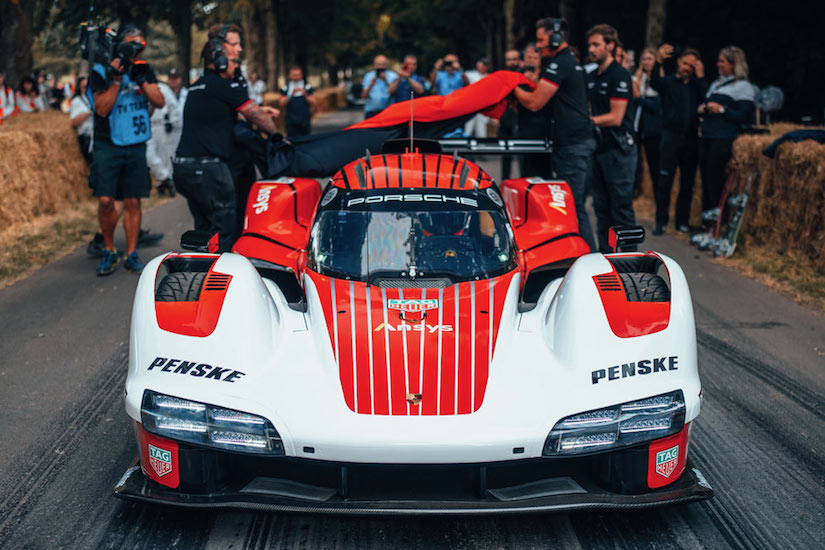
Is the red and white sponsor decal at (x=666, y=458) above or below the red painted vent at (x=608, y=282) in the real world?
below

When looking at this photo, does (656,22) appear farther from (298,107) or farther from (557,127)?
(557,127)

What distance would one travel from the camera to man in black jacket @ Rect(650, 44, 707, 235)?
10406 mm

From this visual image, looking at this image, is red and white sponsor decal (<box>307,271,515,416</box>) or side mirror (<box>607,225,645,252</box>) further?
side mirror (<box>607,225,645,252</box>)

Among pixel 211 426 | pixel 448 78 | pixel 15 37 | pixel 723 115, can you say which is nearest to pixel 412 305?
pixel 211 426

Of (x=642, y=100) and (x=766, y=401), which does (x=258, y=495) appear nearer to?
(x=766, y=401)

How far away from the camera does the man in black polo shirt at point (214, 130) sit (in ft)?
24.3

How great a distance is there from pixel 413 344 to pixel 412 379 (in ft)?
0.73

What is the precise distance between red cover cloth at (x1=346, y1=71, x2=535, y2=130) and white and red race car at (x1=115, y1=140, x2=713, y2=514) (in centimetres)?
290

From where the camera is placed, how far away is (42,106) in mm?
26359

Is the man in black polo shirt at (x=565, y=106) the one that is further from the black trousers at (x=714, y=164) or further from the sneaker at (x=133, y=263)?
Answer: the sneaker at (x=133, y=263)

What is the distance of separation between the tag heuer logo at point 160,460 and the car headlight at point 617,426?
1.51 metres

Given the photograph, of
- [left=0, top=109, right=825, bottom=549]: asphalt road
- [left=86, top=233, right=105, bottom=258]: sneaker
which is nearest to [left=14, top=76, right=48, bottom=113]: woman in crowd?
[left=86, top=233, right=105, bottom=258]: sneaker

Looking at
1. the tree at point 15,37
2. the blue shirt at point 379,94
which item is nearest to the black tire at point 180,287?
the blue shirt at point 379,94

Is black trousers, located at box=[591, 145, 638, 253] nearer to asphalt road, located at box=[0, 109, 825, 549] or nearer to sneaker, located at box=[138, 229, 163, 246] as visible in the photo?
asphalt road, located at box=[0, 109, 825, 549]
